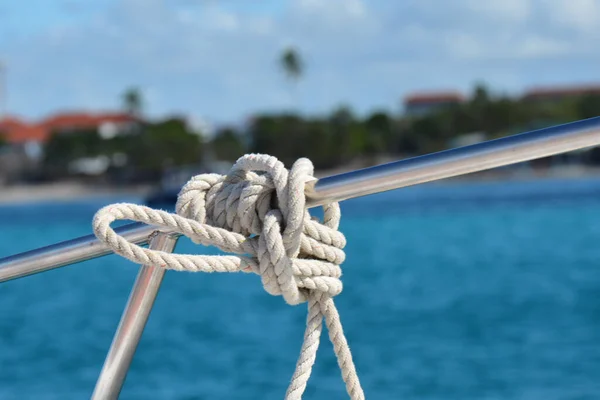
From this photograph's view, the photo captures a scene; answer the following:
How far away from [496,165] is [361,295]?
1289cm

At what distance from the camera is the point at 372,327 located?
1084 centimetres

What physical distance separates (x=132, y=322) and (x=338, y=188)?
1.02ft

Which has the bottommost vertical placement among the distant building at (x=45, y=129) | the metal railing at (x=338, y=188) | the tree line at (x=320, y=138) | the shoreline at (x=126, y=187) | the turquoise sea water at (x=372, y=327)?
the metal railing at (x=338, y=188)

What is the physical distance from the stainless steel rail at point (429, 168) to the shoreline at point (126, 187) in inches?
1894

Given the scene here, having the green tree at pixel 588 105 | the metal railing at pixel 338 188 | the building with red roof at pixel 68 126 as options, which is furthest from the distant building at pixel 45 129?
the metal railing at pixel 338 188

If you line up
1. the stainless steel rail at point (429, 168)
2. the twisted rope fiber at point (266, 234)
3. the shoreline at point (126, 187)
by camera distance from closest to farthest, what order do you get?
the stainless steel rail at point (429, 168) < the twisted rope fiber at point (266, 234) < the shoreline at point (126, 187)

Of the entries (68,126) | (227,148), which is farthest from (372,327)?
(68,126)

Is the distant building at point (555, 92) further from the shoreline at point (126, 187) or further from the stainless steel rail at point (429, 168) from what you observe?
the stainless steel rail at point (429, 168)

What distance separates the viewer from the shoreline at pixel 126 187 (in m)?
51.8

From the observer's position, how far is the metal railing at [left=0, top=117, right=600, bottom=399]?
0.98m

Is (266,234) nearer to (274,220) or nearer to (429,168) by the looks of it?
(274,220)

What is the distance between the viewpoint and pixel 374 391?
293 inches

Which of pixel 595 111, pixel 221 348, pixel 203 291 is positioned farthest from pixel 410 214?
pixel 595 111

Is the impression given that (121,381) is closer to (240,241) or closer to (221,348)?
(240,241)
